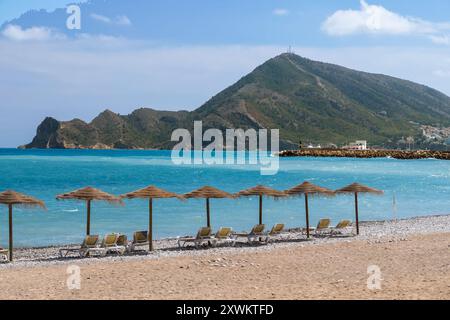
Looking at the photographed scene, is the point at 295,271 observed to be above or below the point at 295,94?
below

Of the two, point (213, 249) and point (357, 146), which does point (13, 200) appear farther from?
point (357, 146)

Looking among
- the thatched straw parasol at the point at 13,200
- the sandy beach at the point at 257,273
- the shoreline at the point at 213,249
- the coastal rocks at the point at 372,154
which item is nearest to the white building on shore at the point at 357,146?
the coastal rocks at the point at 372,154

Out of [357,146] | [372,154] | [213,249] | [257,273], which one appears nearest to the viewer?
[257,273]

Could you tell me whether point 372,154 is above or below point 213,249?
above

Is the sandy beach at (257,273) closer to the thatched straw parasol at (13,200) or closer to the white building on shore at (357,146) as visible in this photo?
the thatched straw parasol at (13,200)

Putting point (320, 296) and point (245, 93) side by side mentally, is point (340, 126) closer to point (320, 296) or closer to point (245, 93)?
point (245, 93)

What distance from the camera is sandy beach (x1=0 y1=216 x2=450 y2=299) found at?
9.00 metres

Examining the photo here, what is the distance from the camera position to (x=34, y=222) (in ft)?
79.2

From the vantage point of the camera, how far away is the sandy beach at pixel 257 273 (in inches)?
354

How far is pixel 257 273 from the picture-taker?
11.1 m

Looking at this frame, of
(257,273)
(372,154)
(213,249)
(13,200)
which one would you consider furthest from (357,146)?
(257,273)

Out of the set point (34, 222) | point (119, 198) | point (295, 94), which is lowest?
point (34, 222)

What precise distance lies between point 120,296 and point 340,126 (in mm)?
176190
